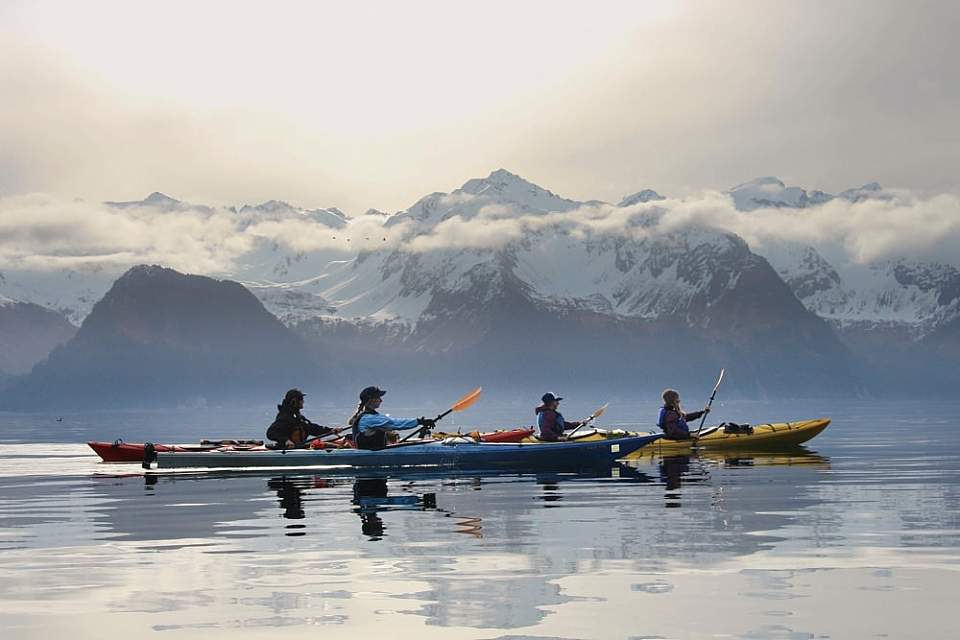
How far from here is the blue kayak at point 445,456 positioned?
133ft

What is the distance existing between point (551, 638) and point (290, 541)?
9838 mm

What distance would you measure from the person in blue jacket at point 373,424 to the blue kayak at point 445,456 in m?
0.35

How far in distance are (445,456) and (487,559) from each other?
20082 mm

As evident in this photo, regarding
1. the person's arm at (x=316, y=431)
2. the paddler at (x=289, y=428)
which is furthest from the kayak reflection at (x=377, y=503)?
the person's arm at (x=316, y=431)

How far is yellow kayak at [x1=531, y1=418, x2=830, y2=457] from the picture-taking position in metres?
47.8

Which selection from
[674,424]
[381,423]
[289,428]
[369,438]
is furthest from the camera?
[674,424]

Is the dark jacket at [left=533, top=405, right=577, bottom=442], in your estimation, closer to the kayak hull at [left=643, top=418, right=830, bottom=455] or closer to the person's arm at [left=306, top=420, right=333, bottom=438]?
the kayak hull at [left=643, top=418, right=830, bottom=455]

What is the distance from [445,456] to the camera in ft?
135

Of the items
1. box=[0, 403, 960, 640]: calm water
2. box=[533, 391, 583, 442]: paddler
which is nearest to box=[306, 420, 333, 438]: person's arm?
box=[0, 403, 960, 640]: calm water

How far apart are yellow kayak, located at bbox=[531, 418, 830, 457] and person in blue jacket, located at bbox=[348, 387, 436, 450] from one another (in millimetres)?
7418

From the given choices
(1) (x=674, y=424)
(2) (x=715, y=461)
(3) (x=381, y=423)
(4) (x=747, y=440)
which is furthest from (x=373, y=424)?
(4) (x=747, y=440)

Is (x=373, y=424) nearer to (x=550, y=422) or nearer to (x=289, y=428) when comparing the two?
(x=289, y=428)

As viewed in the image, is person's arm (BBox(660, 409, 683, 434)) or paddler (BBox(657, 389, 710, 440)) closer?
paddler (BBox(657, 389, 710, 440))

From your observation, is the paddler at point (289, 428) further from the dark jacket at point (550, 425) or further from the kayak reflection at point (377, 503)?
the dark jacket at point (550, 425)
